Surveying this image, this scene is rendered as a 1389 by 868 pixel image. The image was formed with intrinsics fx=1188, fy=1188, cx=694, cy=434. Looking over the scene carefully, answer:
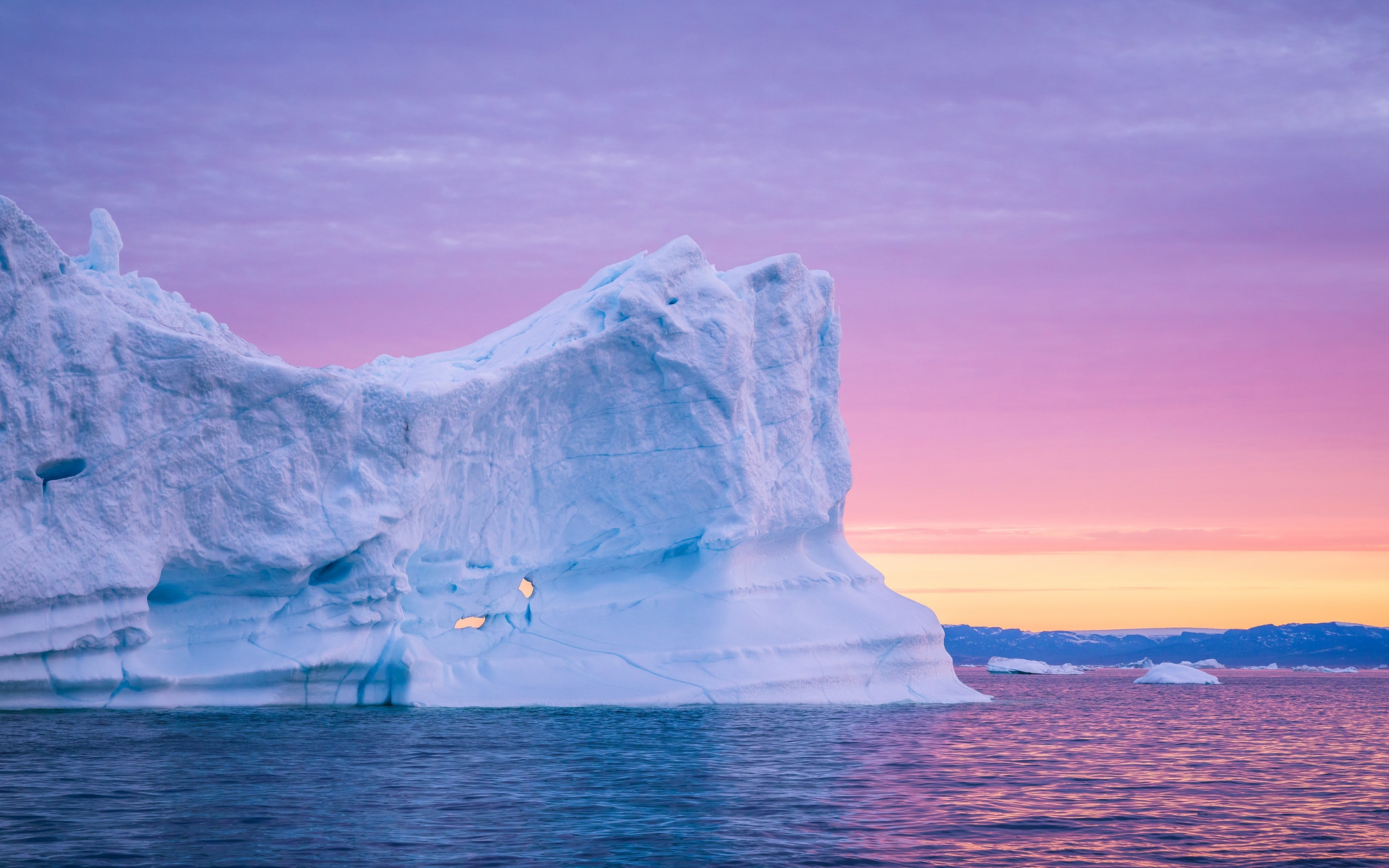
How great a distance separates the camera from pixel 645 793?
36.6ft

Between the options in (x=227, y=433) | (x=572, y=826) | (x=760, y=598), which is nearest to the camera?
(x=572, y=826)

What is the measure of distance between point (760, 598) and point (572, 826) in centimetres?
1299

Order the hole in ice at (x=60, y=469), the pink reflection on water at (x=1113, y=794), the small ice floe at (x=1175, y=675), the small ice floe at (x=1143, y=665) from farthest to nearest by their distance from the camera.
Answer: the small ice floe at (x=1143, y=665) → the small ice floe at (x=1175, y=675) → the hole in ice at (x=60, y=469) → the pink reflection on water at (x=1113, y=794)

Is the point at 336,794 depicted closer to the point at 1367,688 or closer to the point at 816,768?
the point at 816,768

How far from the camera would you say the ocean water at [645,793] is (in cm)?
856

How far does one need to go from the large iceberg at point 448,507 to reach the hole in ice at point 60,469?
1.5 inches

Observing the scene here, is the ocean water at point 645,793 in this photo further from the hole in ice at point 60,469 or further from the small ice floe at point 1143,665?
the small ice floe at point 1143,665

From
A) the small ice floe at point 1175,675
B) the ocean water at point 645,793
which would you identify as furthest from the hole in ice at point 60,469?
the small ice floe at point 1175,675

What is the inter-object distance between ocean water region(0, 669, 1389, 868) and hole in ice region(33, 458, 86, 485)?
324 centimetres

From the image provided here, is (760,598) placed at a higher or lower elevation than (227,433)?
lower

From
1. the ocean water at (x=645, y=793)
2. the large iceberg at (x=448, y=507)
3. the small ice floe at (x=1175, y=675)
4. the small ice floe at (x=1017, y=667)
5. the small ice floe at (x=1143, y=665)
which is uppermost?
the large iceberg at (x=448, y=507)

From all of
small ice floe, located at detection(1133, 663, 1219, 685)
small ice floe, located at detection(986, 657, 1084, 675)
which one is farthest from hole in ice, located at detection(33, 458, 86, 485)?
small ice floe, located at detection(986, 657, 1084, 675)

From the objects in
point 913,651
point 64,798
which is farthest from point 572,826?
point 913,651

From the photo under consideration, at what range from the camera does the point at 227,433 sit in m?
17.7
